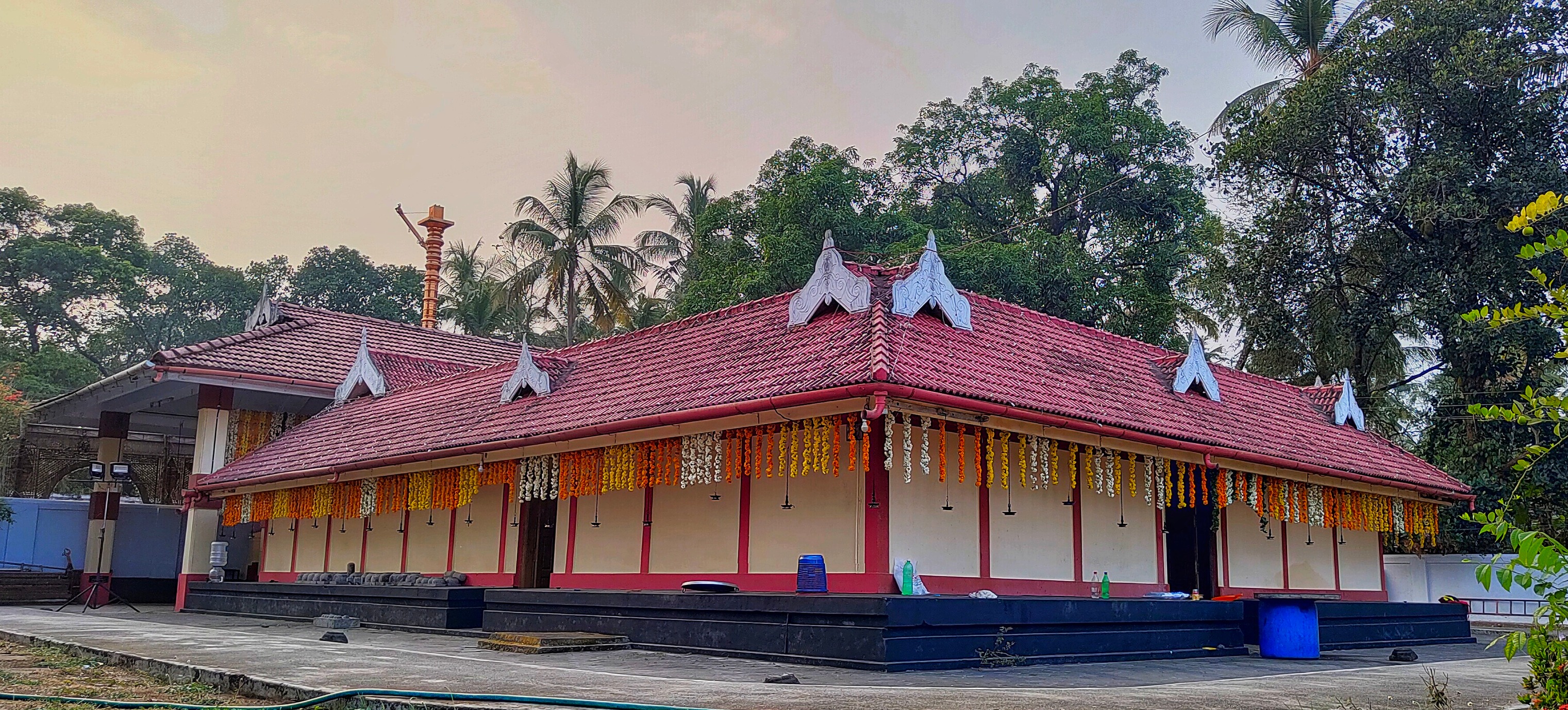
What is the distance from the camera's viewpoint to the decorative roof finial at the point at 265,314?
2198cm

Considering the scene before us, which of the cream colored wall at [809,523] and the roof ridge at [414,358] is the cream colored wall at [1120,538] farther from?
the roof ridge at [414,358]

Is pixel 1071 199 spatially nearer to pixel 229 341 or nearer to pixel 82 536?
pixel 229 341

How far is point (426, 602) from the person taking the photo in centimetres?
1364

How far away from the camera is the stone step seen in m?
10.2

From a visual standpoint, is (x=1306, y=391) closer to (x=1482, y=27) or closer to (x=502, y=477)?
(x=1482, y=27)

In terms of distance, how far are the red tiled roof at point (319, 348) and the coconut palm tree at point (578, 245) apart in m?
6.58

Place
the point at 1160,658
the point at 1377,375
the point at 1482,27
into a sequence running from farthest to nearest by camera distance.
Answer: the point at 1377,375 → the point at 1482,27 → the point at 1160,658

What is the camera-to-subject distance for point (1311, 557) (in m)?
15.8

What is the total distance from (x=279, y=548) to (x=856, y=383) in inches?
537

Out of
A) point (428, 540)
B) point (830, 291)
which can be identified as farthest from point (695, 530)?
point (428, 540)

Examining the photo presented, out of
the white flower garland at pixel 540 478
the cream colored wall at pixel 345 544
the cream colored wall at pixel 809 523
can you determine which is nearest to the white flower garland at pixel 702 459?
the cream colored wall at pixel 809 523

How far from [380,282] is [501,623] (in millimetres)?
32302

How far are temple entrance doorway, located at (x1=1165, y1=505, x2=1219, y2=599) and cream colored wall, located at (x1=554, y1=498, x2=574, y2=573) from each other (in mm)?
7010

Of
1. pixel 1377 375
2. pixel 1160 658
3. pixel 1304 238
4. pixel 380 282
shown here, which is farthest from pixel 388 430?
pixel 380 282
